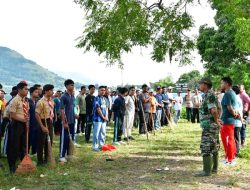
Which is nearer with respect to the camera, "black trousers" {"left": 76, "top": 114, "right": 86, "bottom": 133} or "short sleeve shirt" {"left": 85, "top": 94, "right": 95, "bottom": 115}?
"short sleeve shirt" {"left": 85, "top": 94, "right": 95, "bottom": 115}

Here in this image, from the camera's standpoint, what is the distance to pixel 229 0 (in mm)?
11047

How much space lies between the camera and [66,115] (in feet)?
31.6

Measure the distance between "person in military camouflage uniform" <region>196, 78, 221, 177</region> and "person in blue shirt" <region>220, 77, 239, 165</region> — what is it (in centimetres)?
119

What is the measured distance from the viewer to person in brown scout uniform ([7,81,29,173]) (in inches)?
318

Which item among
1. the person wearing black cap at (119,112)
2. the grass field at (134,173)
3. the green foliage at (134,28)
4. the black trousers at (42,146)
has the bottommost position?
the grass field at (134,173)

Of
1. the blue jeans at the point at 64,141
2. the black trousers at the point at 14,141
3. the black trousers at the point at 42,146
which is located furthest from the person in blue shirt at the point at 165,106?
the black trousers at the point at 14,141

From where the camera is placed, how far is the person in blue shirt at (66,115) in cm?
945

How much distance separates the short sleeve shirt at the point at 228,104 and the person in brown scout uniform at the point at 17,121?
4409 mm

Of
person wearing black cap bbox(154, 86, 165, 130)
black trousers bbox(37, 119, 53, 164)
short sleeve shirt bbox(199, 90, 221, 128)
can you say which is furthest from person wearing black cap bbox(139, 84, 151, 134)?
short sleeve shirt bbox(199, 90, 221, 128)

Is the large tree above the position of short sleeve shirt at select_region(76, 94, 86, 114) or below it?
above

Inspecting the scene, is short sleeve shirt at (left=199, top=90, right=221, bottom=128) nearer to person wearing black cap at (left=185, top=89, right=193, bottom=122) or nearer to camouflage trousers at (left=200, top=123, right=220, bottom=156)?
camouflage trousers at (left=200, top=123, right=220, bottom=156)

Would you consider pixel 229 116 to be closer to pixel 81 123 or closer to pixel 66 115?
pixel 66 115

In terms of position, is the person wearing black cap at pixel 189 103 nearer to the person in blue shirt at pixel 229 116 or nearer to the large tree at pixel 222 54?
the large tree at pixel 222 54

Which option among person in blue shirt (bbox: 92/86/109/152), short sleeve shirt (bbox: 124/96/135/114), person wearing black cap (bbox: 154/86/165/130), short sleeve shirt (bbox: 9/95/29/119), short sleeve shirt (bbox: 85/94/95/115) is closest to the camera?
short sleeve shirt (bbox: 9/95/29/119)
